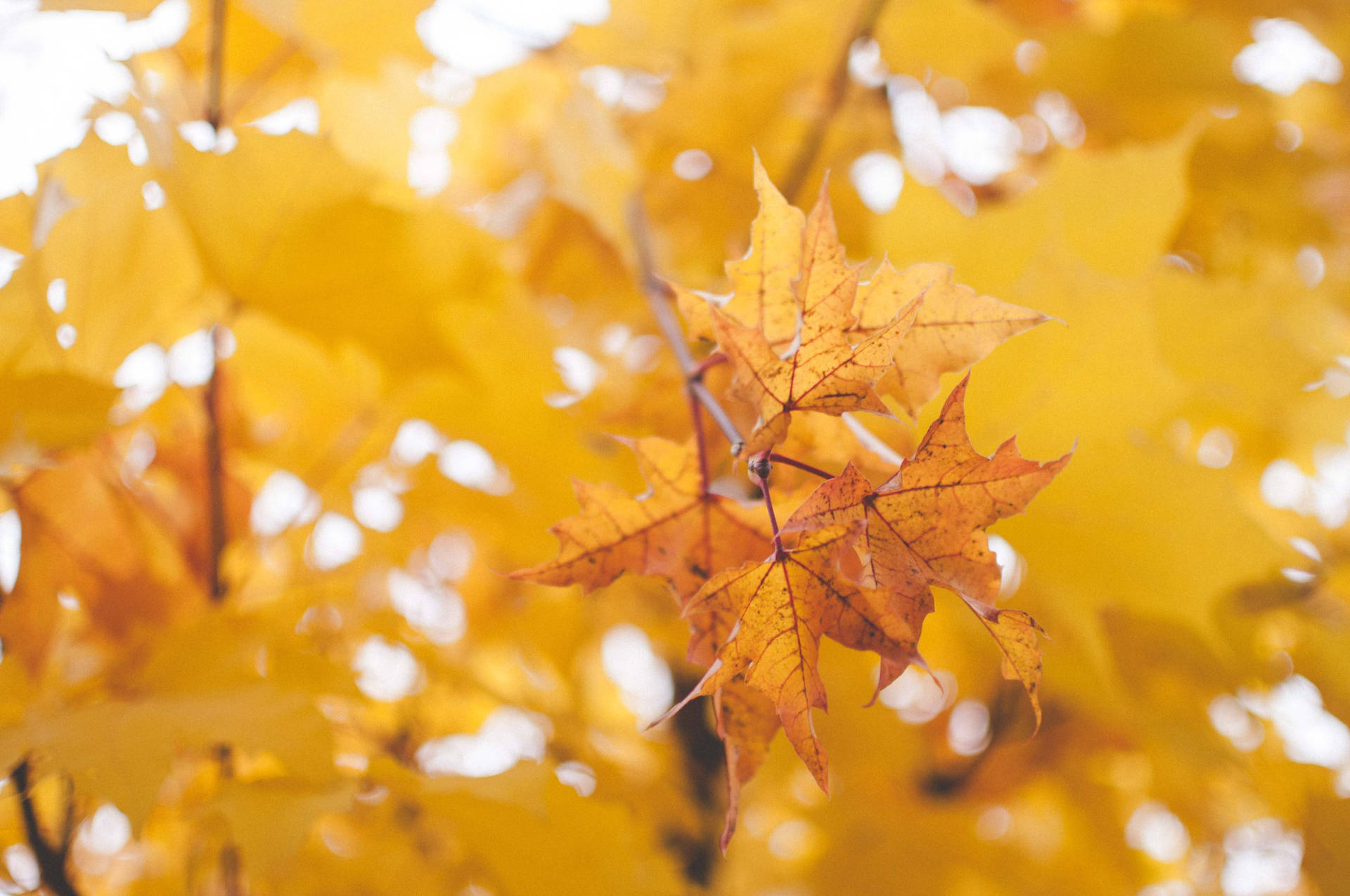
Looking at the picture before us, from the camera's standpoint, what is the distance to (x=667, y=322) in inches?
14.9

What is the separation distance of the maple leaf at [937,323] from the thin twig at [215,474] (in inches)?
15.4

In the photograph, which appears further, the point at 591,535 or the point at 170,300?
the point at 170,300

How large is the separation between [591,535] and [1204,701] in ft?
1.77

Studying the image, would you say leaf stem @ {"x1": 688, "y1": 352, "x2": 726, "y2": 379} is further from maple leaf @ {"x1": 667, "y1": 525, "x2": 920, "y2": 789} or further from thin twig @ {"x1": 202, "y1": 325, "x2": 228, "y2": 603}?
thin twig @ {"x1": 202, "y1": 325, "x2": 228, "y2": 603}

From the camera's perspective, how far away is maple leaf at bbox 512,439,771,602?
28 centimetres

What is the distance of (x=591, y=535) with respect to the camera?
0.91 ft

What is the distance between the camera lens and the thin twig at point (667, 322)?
0.91 ft

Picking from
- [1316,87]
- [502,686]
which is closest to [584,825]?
[502,686]

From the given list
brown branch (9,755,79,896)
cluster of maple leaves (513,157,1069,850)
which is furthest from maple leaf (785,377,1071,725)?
brown branch (9,755,79,896)

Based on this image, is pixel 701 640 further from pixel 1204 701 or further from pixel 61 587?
pixel 1204 701

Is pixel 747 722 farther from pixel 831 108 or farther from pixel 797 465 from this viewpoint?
pixel 831 108

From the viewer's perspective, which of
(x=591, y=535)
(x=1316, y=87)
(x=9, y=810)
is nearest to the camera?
(x=591, y=535)

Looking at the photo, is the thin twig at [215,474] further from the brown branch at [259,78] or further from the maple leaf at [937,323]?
the maple leaf at [937,323]

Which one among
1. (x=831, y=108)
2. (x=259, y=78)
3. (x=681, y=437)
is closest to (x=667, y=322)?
(x=681, y=437)
